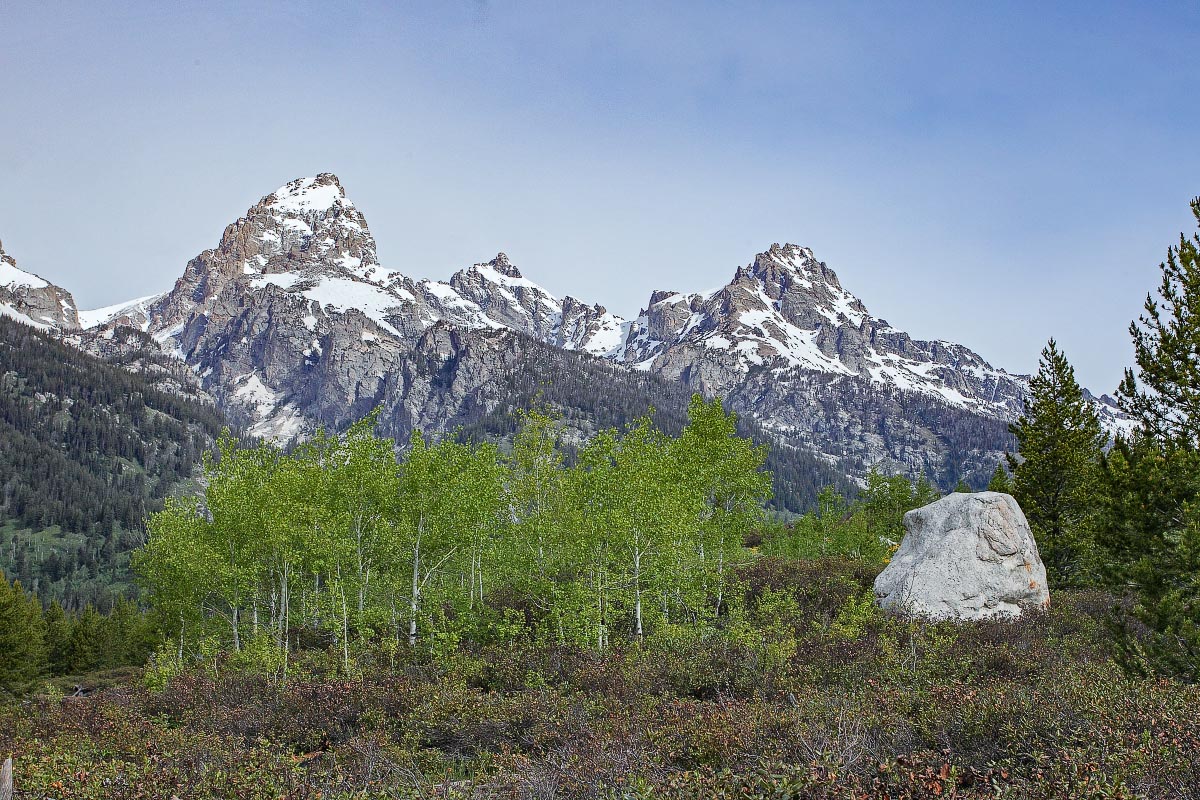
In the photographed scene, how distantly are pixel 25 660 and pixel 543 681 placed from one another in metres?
48.5

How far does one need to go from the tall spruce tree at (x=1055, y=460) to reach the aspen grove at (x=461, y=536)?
38.7ft

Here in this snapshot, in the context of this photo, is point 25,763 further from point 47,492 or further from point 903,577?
point 47,492

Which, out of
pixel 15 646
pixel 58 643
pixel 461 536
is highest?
pixel 461 536

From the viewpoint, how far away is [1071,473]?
93.4 feet

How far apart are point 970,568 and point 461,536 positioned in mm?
16168

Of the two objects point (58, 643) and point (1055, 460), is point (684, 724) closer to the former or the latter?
point (1055, 460)

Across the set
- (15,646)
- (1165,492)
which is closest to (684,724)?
(1165,492)

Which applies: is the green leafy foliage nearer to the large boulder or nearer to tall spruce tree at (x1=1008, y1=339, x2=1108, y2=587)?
the large boulder

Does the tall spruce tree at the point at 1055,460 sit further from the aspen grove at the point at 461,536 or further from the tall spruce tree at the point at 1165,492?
the tall spruce tree at the point at 1165,492

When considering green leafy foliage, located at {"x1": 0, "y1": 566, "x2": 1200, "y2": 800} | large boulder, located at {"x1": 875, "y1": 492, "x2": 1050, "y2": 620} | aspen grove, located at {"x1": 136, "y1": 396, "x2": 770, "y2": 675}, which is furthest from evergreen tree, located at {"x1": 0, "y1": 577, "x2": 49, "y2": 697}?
large boulder, located at {"x1": 875, "y1": 492, "x2": 1050, "y2": 620}

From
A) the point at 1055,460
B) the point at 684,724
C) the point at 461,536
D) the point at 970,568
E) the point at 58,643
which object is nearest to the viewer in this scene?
the point at 684,724

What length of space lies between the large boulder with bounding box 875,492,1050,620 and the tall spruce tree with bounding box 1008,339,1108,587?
326 inches

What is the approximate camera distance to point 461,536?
22.1 m

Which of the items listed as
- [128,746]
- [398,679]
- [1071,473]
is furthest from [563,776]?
[1071,473]
